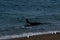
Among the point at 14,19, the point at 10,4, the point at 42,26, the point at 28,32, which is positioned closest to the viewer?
the point at 28,32

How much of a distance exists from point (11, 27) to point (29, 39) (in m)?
4.47

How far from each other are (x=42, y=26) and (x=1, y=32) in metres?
3.06

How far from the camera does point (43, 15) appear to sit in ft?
72.9

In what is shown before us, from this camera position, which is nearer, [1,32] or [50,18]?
[1,32]

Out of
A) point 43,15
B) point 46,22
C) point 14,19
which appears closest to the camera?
point 46,22

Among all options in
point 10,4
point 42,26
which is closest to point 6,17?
point 42,26

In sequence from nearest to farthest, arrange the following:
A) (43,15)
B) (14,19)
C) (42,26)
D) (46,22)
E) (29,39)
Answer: (29,39), (42,26), (46,22), (14,19), (43,15)

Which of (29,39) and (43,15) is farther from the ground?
(29,39)

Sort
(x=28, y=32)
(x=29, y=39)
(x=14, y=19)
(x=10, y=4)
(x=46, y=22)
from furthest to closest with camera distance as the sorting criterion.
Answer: (x=10, y=4), (x=14, y=19), (x=46, y=22), (x=28, y=32), (x=29, y=39)

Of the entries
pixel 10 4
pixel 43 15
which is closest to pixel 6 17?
pixel 43 15

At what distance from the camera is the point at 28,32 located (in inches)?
604

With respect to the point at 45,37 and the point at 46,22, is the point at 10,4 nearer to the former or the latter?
the point at 46,22

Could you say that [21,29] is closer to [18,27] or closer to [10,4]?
[18,27]

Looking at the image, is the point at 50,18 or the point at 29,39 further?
the point at 50,18
